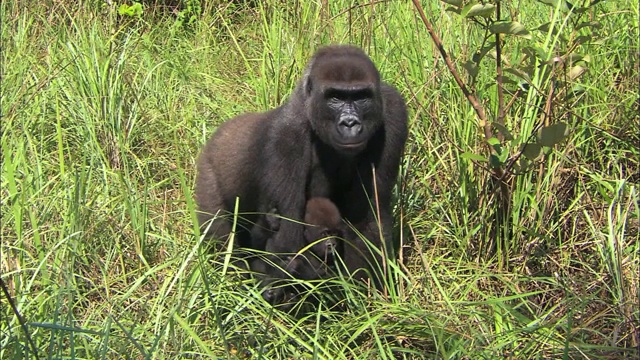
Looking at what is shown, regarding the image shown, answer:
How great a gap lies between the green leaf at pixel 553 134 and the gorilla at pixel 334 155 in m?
0.75

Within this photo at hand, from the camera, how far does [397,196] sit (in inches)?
167

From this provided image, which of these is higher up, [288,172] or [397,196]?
[288,172]

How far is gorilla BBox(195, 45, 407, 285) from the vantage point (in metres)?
3.77

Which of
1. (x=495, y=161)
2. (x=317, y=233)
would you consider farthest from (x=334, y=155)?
(x=495, y=161)

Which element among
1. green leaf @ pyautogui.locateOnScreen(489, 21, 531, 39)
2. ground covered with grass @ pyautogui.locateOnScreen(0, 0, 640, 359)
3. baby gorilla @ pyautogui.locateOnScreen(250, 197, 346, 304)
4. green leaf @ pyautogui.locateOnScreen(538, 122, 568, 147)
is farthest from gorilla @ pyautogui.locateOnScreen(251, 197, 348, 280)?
green leaf @ pyautogui.locateOnScreen(489, 21, 531, 39)

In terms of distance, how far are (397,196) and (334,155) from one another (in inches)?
17.2

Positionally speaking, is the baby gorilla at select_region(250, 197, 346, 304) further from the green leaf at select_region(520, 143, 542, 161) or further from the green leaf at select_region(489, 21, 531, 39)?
the green leaf at select_region(489, 21, 531, 39)

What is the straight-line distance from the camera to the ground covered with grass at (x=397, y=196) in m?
3.10

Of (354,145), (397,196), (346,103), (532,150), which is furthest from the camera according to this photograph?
(397,196)

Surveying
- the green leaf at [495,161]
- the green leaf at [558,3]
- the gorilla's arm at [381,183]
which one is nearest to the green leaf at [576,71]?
the green leaf at [558,3]

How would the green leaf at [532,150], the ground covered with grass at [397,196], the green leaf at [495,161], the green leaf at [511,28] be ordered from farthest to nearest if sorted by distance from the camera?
the green leaf at [495,161] → the green leaf at [532,150] → the green leaf at [511,28] → the ground covered with grass at [397,196]

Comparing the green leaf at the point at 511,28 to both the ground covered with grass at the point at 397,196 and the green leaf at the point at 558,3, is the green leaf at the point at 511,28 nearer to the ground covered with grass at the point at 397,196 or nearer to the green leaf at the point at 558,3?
the ground covered with grass at the point at 397,196

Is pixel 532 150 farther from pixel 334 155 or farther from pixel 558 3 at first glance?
pixel 334 155

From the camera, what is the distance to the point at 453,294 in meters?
3.64
